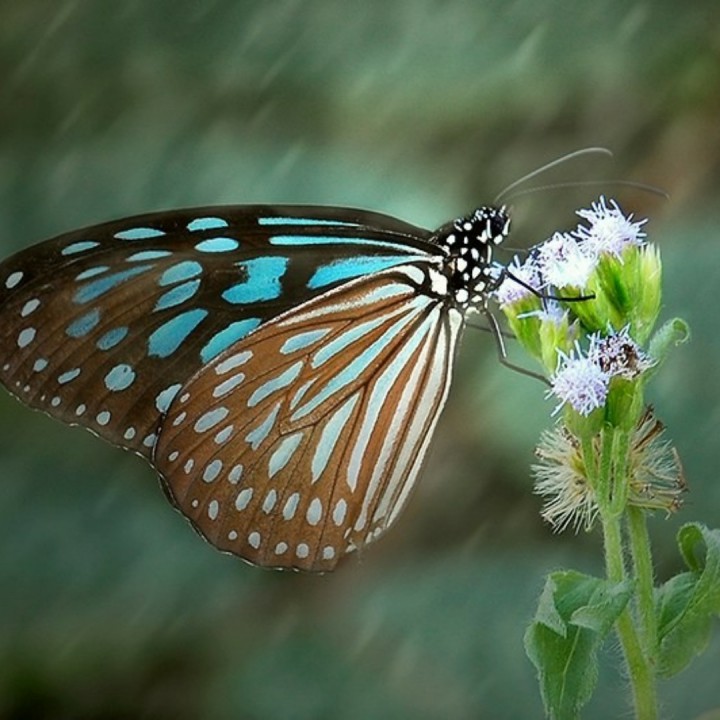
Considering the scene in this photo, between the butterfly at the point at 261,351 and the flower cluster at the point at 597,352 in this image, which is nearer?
the flower cluster at the point at 597,352

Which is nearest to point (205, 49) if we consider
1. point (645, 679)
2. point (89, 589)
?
point (89, 589)

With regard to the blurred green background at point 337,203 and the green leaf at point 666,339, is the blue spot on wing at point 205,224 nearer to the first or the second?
the green leaf at point 666,339

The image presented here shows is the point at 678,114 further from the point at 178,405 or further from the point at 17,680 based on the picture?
the point at 17,680

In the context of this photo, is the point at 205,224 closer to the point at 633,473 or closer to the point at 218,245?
the point at 218,245

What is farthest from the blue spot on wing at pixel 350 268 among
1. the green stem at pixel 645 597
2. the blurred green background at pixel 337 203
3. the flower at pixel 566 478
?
the blurred green background at pixel 337 203

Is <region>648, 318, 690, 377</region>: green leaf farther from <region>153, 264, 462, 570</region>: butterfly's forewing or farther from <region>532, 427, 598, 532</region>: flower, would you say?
<region>153, 264, 462, 570</region>: butterfly's forewing

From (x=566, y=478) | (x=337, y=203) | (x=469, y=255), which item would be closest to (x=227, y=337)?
(x=469, y=255)
